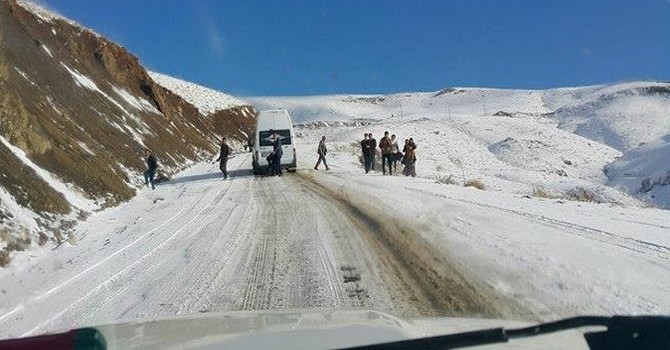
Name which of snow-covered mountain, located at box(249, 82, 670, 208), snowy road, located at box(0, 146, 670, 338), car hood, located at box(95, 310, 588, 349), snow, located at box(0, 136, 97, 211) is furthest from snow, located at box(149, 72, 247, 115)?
car hood, located at box(95, 310, 588, 349)

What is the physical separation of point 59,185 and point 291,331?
15.4 m

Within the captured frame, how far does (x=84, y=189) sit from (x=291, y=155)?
458 inches

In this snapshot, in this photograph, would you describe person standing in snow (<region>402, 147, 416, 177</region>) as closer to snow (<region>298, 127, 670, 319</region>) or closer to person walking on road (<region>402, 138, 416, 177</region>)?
person walking on road (<region>402, 138, 416, 177</region>)

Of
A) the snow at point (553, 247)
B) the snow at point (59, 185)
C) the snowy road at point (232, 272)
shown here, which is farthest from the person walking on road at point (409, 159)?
the snow at point (59, 185)

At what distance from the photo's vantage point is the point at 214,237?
457 inches

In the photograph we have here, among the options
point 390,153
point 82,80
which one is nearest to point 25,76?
point 82,80

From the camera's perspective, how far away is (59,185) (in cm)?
1758

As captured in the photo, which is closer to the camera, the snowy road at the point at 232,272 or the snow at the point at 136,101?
the snowy road at the point at 232,272

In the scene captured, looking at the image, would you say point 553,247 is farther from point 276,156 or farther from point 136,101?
point 136,101

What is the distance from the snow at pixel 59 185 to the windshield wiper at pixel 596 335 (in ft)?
50.3

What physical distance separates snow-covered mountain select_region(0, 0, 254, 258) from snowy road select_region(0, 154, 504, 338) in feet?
5.32

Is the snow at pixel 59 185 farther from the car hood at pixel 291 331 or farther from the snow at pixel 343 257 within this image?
the car hood at pixel 291 331

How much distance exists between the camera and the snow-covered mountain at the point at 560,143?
34188 millimetres

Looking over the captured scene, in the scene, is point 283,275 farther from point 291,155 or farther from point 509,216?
point 291,155
